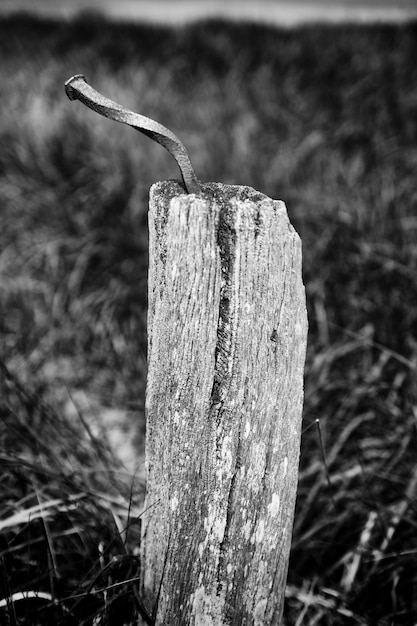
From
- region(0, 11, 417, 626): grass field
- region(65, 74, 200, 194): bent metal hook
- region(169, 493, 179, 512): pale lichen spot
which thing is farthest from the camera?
region(0, 11, 417, 626): grass field

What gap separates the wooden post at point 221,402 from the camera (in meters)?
0.74

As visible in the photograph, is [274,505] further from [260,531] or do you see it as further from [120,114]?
[120,114]

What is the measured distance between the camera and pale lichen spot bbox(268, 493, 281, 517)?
838 millimetres

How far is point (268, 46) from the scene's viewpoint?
4.89 meters

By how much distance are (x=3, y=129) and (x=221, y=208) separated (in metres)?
2.78

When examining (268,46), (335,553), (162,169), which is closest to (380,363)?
(335,553)

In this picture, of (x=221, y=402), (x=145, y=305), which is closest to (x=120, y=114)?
(x=221, y=402)

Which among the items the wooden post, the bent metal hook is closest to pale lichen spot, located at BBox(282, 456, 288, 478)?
the wooden post

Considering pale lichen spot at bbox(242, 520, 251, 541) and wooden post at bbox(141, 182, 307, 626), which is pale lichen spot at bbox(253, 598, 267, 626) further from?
pale lichen spot at bbox(242, 520, 251, 541)

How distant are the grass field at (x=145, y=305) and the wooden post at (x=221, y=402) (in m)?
0.14

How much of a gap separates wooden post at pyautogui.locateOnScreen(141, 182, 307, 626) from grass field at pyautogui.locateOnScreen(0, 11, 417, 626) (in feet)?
0.47

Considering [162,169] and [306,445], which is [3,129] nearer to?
[162,169]

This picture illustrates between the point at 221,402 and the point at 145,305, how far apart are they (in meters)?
1.49

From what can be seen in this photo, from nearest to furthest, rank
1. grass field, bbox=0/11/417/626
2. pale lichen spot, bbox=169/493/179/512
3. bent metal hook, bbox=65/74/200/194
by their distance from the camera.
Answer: bent metal hook, bbox=65/74/200/194 < pale lichen spot, bbox=169/493/179/512 < grass field, bbox=0/11/417/626
